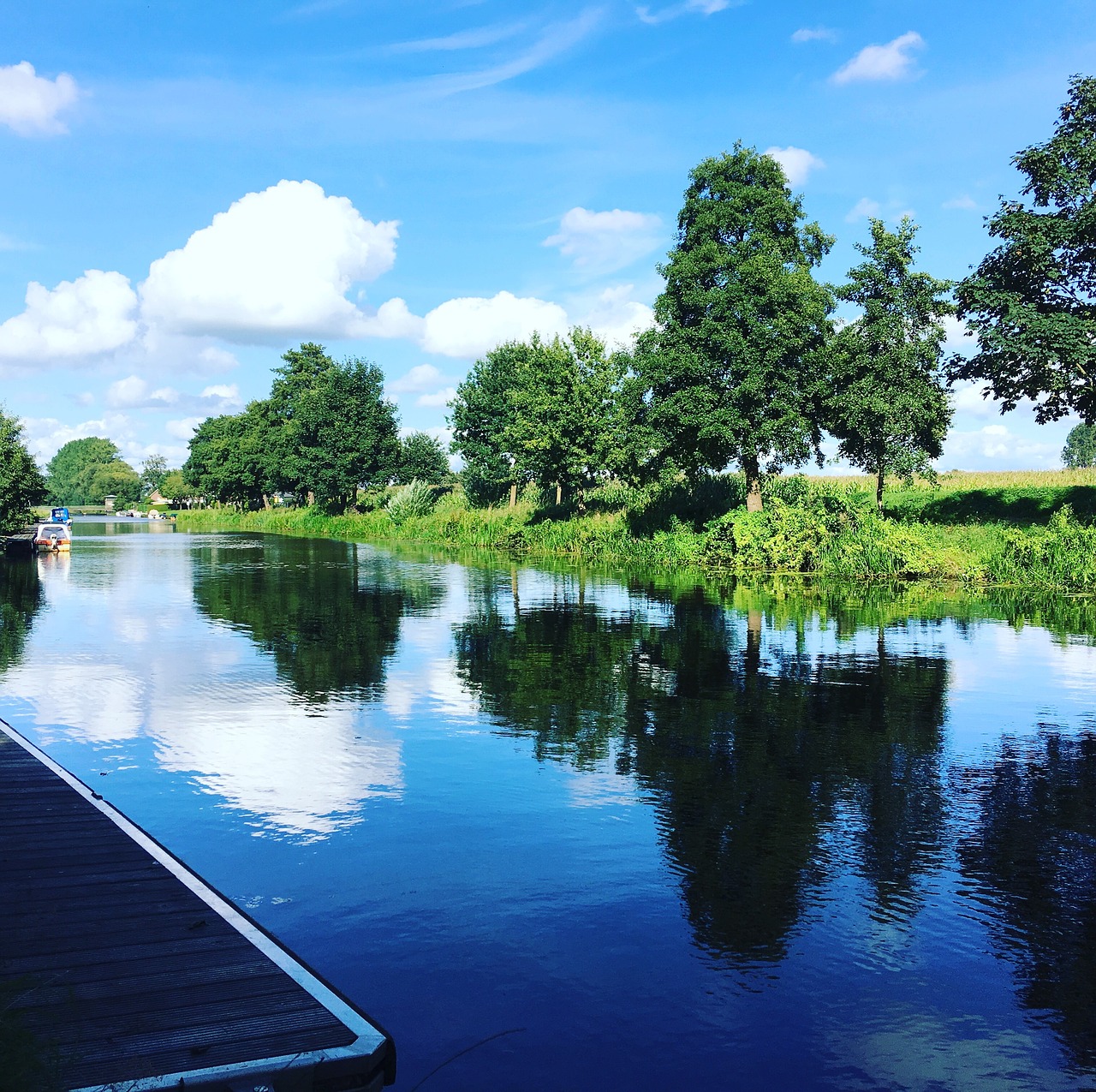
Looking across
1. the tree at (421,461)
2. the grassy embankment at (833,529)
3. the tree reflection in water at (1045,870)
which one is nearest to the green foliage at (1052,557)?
the grassy embankment at (833,529)

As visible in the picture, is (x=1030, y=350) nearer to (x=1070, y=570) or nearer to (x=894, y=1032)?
(x=1070, y=570)

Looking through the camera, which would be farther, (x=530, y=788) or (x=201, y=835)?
(x=530, y=788)

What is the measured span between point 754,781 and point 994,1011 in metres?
4.62

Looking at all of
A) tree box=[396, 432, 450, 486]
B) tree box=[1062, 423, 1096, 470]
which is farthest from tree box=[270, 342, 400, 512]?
tree box=[1062, 423, 1096, 470]

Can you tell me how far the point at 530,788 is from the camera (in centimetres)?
1036

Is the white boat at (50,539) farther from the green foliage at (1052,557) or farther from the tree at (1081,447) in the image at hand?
the tree at (1081,447)

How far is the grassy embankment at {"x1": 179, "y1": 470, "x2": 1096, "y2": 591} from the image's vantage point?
3272 centimetres

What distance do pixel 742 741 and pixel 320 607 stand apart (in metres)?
17.3

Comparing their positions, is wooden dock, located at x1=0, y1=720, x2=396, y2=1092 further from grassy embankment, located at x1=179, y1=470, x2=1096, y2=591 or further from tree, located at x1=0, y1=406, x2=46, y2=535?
tree, located at x1=0, y1=406, x2=46, y2=535

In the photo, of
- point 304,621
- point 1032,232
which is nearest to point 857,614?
point 304,621

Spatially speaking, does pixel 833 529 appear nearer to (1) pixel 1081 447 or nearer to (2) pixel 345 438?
(2) pixel 345 438

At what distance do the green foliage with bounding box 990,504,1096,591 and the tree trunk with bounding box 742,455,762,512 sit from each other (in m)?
10.0

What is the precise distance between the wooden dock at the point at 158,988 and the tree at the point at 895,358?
34353mm

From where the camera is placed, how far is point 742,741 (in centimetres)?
1220
